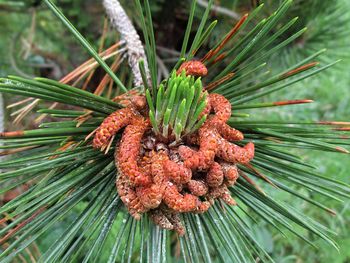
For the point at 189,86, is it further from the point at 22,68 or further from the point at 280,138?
the point at 22,68

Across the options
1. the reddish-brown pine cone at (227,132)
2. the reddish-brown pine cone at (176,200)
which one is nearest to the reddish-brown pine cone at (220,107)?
Answer: the reddish-brown pine cone at (227,132)

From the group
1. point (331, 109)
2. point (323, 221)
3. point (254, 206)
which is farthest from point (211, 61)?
point (331, 109)

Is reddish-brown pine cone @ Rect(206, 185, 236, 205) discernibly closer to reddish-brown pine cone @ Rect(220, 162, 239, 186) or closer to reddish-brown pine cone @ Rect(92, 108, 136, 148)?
reddish-brown pine cone @ Rect(220, 162, 239, 186)

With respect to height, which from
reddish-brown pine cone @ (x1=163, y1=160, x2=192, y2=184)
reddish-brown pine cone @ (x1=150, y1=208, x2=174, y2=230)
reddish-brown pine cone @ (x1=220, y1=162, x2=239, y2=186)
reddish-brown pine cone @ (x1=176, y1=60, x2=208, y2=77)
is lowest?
reddish-brown pine cone @ (x1=150, y1=208, x2=174, y2=230)

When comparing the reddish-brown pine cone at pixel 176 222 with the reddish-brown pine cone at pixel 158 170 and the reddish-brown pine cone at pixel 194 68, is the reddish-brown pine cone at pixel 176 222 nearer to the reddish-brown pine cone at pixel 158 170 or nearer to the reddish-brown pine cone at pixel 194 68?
the reddish-brown pine cone at pixel 158 170

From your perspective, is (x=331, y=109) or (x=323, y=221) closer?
(x=323, y=221)

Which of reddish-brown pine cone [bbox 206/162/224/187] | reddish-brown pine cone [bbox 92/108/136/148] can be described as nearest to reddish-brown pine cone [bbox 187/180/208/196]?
reddish-brown pine cone [bbox 206/162/224/187]
